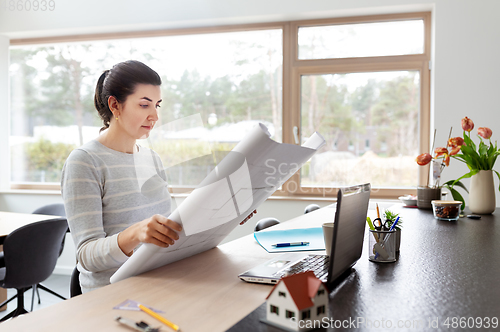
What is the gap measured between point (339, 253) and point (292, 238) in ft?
1.93

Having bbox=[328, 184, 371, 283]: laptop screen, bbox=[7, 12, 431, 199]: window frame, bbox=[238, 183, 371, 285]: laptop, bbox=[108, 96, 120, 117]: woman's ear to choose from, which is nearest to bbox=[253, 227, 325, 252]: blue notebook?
bbox=[238, 183, 371, 285]: laptop

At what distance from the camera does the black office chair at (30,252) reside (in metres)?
2.33

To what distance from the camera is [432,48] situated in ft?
10.7

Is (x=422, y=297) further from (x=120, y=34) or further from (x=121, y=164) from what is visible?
(x=120, y=34)

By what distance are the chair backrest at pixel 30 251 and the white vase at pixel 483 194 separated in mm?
2305

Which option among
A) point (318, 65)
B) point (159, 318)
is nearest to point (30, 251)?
point (159, 318)

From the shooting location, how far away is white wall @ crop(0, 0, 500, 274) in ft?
10.2

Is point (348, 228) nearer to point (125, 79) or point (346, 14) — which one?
point (125, 79)

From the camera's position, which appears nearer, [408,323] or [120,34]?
[408,323]

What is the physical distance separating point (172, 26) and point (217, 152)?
3165 millimetres

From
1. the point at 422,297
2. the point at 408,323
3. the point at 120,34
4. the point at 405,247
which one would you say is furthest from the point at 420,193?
the point at 120,34

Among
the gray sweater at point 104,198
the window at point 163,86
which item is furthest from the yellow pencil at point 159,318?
the window at point 163,86

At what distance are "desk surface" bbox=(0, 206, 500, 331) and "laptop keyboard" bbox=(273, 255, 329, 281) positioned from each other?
5 cm

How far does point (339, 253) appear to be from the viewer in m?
0.81
